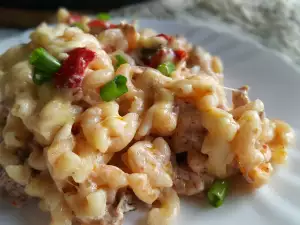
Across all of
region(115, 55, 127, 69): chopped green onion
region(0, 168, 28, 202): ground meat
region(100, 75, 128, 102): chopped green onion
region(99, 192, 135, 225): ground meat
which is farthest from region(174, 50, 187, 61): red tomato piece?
region(0, 168, 28, 202): ground meat

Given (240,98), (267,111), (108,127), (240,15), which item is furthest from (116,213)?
(240,15)

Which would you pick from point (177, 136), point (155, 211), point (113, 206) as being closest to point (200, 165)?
point (177, 136)

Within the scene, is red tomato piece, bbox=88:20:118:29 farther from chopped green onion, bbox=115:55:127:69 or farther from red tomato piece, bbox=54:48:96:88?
red tomato piece, bbox=54:48:96:88

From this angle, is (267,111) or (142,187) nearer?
(142,187)

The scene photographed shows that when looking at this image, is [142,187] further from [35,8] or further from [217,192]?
[35,8]

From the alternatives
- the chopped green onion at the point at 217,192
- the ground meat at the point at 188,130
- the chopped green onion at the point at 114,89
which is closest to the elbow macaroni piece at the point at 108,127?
the chopped green onion at the point at 114,89

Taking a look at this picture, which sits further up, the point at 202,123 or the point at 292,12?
Result: the point at 202,123

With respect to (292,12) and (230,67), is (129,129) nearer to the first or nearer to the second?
(230,67)
